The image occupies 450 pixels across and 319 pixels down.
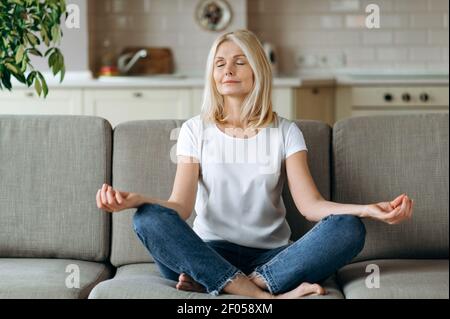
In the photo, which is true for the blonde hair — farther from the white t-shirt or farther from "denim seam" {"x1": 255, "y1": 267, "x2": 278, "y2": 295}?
"denim seam" {"x1": 255, "y1": 267, "x2": 278, "y2": 295}

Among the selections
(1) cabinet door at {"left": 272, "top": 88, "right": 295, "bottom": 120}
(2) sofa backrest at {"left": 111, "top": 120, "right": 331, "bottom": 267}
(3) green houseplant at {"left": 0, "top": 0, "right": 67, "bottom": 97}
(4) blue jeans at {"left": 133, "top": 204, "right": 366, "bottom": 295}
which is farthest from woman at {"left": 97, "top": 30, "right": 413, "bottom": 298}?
(1) cabinet door at {"left": 272, "top": 88, "right": 295, "bottom": 120}

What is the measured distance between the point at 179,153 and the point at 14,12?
0.64 metres

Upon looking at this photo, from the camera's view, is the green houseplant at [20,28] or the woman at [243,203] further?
the green houseplant at [20,28]

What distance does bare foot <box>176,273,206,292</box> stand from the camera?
2.04 metres

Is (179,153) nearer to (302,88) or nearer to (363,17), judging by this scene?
(302,88)

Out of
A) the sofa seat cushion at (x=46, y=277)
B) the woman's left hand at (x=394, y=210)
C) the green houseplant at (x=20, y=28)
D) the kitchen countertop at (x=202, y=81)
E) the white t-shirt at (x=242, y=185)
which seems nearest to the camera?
the woman's left hand at (x=394, y=210)

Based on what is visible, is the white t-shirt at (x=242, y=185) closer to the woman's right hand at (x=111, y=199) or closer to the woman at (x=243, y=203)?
the woman at (x=243, y=203)

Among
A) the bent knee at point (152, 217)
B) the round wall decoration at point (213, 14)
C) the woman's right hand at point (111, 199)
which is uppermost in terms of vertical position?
the round wall decoration at point (213, 14)

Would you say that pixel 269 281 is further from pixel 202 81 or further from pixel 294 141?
pixel 202 81

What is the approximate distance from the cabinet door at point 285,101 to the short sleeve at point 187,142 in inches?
86.1

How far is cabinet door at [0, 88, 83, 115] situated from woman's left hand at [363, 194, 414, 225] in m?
2.78

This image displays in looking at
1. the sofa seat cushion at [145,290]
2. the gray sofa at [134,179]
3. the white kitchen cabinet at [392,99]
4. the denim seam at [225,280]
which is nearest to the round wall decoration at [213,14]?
the white kitchen cabinet at [392,99]

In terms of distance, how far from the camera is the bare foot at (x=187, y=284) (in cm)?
204

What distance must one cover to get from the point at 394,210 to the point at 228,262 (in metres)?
0.43
